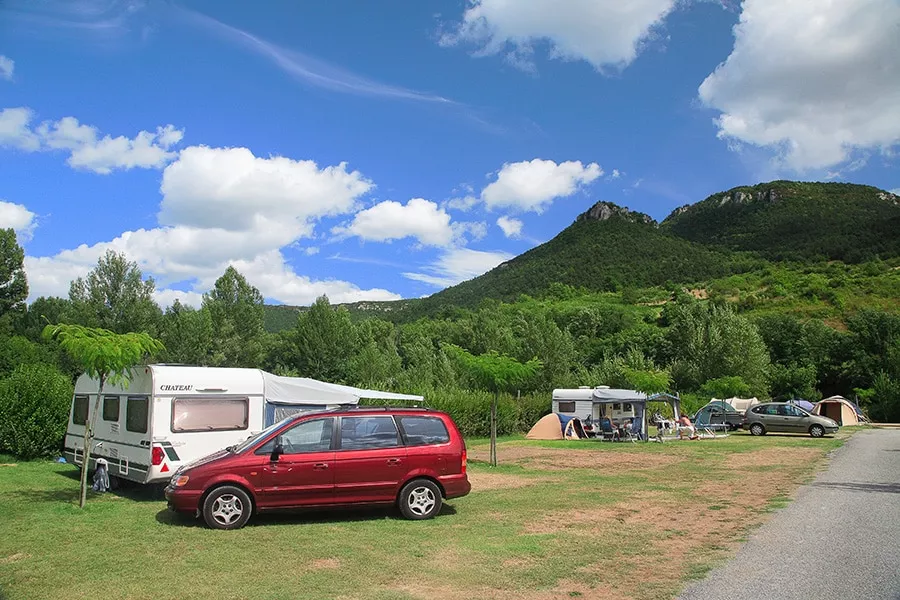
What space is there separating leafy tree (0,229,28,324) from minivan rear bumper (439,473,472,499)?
4558 centimetres

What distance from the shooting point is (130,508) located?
9.71 m

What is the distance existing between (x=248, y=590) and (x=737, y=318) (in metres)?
50.6

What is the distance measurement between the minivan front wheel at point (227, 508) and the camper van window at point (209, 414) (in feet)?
10.6

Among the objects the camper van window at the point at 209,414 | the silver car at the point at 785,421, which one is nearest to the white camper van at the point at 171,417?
the camper van window at the point at 209,414

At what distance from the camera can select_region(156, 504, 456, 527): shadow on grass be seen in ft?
28.2

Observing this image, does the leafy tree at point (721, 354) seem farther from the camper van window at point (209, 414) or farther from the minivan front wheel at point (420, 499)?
the minivan front wheel at point (420, 499)

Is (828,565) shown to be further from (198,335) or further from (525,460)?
(198,335)

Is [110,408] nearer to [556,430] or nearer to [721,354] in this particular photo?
[556,430]

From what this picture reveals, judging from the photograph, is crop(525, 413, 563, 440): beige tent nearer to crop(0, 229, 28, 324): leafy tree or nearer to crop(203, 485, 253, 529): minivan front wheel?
crop(203, 485, 253, 529): minivan front wheel

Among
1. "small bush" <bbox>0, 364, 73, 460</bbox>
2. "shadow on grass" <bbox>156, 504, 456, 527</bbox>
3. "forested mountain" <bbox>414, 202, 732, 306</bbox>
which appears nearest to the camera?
"shadow on grass" <bbox>156, 504, 456, 527</bbox>

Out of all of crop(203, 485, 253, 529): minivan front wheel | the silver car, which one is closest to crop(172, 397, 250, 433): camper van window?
crop(203, 485, 253, 529): minivan front wheel

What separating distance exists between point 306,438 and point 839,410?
43.0m

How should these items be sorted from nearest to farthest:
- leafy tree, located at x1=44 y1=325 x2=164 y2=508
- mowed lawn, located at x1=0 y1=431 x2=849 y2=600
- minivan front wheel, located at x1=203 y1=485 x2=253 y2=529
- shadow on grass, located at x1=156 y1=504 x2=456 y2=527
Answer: mowed lawn, located at x1=0 y1=431 x2=849 y2=600, minivan front wheel, located at x1=203 y1=485 x2=253 y2=529, shadow on grass, located at x1=156 y1=504 x2=456 y2=527, leafy tree, located at x1=44 y1=325 x2=164 y2=508

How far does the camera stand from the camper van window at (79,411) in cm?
1369
